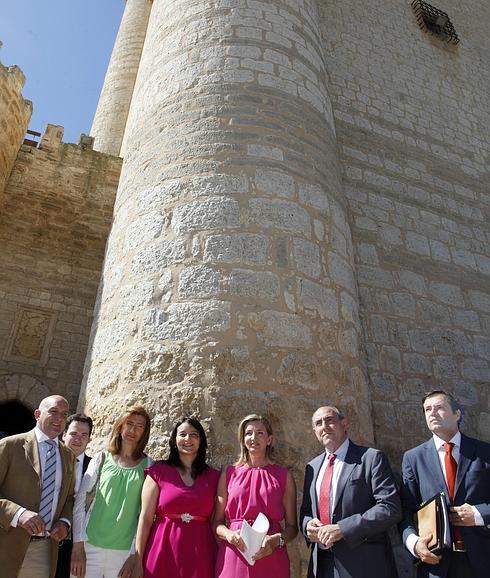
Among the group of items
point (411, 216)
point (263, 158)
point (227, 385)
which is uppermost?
point (411, 216)

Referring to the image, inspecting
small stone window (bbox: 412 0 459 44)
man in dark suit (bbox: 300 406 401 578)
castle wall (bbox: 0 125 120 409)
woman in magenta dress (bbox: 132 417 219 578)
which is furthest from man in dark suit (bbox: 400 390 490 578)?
small stone window (bbox: 412 0 459 44)

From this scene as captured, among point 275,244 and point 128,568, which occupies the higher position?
point 275,244

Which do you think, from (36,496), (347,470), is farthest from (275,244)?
(36,496)

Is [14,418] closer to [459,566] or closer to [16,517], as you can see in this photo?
[16,517]

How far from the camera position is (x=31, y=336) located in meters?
6.95

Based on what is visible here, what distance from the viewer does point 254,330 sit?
3307 mm

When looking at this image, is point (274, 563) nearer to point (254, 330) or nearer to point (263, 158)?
point (254, 330)

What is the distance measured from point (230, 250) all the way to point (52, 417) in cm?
163

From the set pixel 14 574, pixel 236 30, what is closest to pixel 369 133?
pixel 236 30

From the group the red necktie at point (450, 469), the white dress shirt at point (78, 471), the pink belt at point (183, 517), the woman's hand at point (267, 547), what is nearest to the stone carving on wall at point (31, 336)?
the white dress shirt at point (78, 471)

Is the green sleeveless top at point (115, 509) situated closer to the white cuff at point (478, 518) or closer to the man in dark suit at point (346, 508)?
the man in dark suit at point (346, 508)

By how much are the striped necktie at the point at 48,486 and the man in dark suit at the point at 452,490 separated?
1.64m

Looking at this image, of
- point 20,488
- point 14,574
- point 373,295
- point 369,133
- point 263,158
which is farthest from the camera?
point 369,133

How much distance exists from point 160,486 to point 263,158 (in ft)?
8.71
